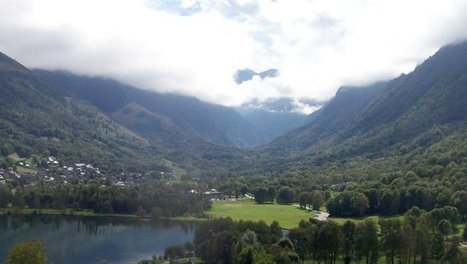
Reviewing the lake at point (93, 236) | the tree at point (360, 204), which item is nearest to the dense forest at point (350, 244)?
the lake at point (93, 236)

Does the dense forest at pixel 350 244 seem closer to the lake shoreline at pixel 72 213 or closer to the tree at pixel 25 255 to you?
the tree at pixel 25 255

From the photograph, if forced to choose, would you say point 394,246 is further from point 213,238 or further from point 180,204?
point 180,204

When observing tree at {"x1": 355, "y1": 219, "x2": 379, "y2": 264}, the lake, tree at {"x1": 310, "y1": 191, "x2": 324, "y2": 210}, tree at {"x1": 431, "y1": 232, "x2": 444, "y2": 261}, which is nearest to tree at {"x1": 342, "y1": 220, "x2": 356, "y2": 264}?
tree at {"x1": 355, "y1": 219, "x2": 379, "y2": 264}

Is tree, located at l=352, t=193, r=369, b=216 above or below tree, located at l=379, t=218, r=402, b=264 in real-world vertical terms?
above

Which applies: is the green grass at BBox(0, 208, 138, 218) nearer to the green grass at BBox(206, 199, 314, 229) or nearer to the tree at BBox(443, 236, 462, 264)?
the green grass at BBox(206, 199, 314, 229)

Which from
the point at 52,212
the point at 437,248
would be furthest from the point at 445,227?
the point at 52,212
